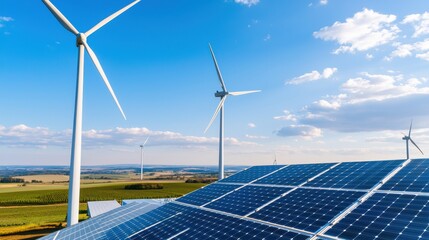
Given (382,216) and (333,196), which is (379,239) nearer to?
(382,216)

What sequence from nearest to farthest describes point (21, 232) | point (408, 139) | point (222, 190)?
point (222, 190) → point (21, 232) → point (408, 139)

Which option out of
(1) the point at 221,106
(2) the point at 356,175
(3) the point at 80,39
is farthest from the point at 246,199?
(1) the point at 221,106

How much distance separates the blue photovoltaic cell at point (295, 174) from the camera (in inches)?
952

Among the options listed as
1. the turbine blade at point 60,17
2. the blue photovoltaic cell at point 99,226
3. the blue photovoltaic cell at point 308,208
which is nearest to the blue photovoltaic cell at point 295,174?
the blue photovoltaic cell at point 308,208

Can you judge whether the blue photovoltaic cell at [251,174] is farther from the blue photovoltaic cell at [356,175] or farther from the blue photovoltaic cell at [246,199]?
the blue photovoltaic cell at [356,175]

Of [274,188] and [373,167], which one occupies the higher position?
[373,167]

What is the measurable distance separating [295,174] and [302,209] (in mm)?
9016

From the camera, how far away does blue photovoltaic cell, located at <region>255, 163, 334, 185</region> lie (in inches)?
952

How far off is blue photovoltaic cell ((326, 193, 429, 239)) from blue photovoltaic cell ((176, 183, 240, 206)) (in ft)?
38.9

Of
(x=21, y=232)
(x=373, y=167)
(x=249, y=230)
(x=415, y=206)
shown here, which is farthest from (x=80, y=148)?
(x=21, y=232)

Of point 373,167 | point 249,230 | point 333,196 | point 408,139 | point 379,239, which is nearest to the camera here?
point 379,239

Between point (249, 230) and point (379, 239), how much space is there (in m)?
6.03

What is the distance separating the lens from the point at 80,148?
31.8 meters

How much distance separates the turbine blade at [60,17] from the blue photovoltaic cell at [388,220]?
33.7 m
